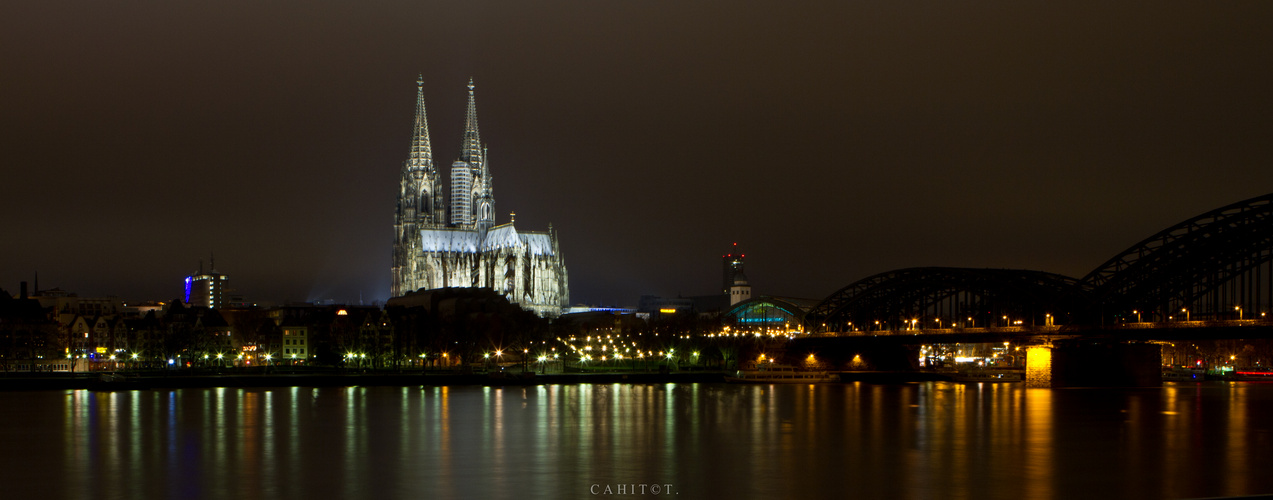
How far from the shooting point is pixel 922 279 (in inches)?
4220

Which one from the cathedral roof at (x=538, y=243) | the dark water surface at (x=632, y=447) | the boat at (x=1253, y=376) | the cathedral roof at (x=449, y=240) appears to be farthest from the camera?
the cathedral roof at (x=538, y=243)

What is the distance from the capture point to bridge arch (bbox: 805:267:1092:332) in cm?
8762

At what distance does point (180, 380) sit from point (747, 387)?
37.0 m

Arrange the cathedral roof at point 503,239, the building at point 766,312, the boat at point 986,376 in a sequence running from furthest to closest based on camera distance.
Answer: the cathedral roof at point 503,239
the building at point 766,312
the boat at point 986,376

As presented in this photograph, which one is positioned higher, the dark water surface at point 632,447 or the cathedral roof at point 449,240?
the cathedral roof at point 449,240

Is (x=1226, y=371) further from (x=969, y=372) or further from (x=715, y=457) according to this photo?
(x=715, y=457)

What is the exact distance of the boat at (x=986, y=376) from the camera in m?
107

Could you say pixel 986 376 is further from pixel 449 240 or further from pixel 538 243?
pixel 449 240

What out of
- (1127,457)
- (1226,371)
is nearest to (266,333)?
(1226,371)

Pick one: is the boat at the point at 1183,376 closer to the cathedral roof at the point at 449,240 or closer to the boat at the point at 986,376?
the boat at the point at 986,376

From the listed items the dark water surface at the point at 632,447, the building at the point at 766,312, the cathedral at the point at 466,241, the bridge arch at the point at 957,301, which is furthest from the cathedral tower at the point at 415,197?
the dark water surface at the point at 632,447

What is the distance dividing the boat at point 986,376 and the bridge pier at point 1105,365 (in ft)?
69.2

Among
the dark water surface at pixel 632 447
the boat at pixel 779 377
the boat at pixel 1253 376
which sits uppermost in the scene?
the dark water surface at pixel 632 447

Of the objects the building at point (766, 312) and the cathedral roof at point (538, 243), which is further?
the cathedral roof at point (538, 243)
